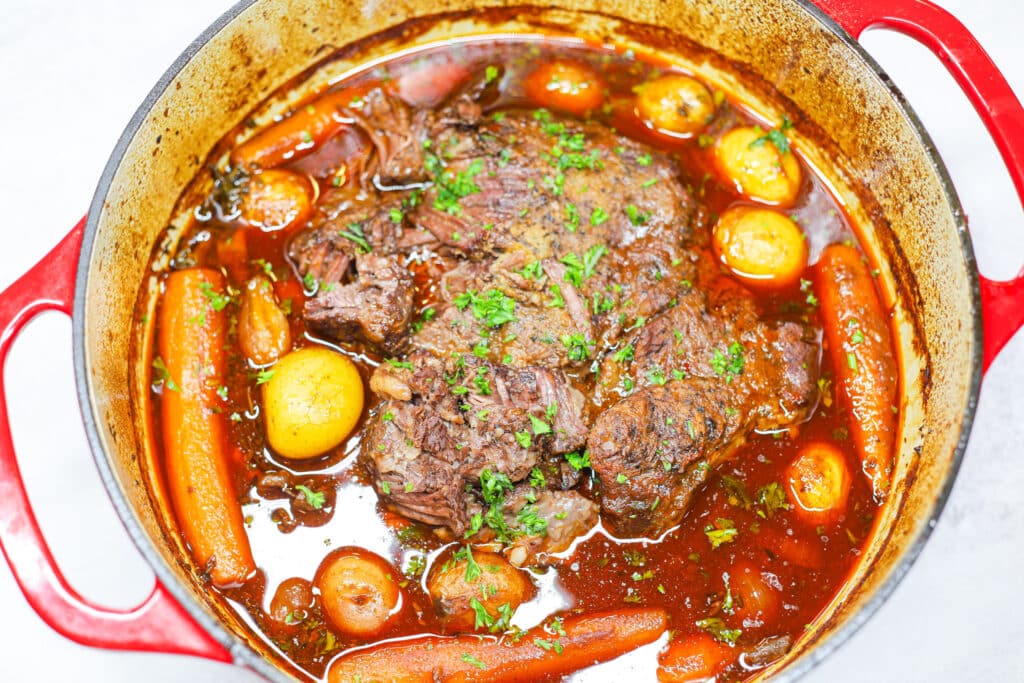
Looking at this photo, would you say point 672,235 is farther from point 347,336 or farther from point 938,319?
point 347,336

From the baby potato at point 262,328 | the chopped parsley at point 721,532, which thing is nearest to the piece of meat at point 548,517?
the chopped parsley at point 721,532

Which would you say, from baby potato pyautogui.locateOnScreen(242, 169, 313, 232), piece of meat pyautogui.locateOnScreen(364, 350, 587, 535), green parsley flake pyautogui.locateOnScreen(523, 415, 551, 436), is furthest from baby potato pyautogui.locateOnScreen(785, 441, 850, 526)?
baby potato pyautogui.locateOnScreen(242, 169, 313, 232)

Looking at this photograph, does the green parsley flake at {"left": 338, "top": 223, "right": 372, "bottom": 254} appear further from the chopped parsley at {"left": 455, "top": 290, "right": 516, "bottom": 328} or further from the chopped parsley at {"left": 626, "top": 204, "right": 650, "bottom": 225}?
the chopped parsley at {"left": 626, "top": 204, "right": 650, "bottom": 225}

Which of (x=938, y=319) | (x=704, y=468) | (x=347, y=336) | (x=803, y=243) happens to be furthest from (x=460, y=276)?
(x=938, y=319)

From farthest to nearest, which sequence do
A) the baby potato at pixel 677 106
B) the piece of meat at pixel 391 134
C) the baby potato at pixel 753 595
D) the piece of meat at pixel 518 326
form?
the baby potato at pixel 677 106, the piece of meat at pixel 391 134, the piece of meat at pixel 518 326, the baby potato at pixel 753 595

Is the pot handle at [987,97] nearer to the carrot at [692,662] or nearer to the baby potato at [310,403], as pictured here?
the carrot at [692,662]

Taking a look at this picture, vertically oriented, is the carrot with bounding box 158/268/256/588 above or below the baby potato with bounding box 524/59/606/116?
below
